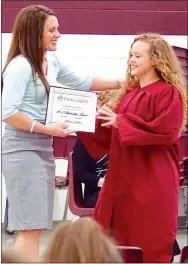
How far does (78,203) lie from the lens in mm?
4254

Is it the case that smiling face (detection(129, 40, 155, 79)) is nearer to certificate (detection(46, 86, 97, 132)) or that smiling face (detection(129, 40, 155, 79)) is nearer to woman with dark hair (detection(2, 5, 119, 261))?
certificate (detection(46, 86, 97, 132))

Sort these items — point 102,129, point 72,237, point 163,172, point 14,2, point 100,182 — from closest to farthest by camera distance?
→ point 72,237 → point 163,172 → point 102,129 → point 100,182 → point 14,2

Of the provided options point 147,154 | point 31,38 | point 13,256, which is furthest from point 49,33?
point 13,256

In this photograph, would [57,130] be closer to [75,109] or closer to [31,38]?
[75,109]

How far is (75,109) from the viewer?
3.44 m

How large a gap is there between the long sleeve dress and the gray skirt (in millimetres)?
301

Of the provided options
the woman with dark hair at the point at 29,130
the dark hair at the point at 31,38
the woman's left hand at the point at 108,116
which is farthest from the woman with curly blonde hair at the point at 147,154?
the dark hair at the point at 31,38

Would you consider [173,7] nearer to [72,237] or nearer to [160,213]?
[160,213]

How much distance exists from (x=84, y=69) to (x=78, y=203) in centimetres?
165

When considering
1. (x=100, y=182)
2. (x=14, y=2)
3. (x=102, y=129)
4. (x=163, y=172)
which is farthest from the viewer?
(x=14, y=2)

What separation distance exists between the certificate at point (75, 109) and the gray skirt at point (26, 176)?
0.13 m

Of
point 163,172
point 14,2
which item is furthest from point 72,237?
point 14,2

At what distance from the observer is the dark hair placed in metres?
3.36

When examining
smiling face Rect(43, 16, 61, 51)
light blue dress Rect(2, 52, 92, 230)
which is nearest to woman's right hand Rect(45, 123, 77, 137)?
light blue dress Rect(2, 52, 92, 230)
